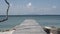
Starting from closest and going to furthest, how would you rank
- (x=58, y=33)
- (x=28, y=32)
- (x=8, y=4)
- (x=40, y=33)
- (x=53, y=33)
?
1. (x=8, y=4)
2. (x=58, y=33)
3. (x=53, y=33)
4. (x=40, y=33)
5. (x=28, y=32)

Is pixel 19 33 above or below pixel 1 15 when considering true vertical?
above

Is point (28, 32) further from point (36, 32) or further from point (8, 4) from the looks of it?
point (8, 4)

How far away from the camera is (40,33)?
31.0 feet

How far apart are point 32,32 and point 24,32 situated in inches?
16.1

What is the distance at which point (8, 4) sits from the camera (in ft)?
8.14

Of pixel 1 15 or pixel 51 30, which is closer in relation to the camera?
pixel 1 15

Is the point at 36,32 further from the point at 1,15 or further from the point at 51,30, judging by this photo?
the point at 1,15

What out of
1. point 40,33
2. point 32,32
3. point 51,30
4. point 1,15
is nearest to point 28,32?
point 32,32

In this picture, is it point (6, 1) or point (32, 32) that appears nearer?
point (6, 1)

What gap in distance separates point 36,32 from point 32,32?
249mm

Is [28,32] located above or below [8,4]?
above

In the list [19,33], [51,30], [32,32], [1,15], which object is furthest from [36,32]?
[1,15]

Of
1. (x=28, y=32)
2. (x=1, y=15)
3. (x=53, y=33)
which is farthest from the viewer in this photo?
(x=28, y=32)

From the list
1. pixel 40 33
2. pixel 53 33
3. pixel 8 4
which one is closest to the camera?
Result: pixel 8 4
